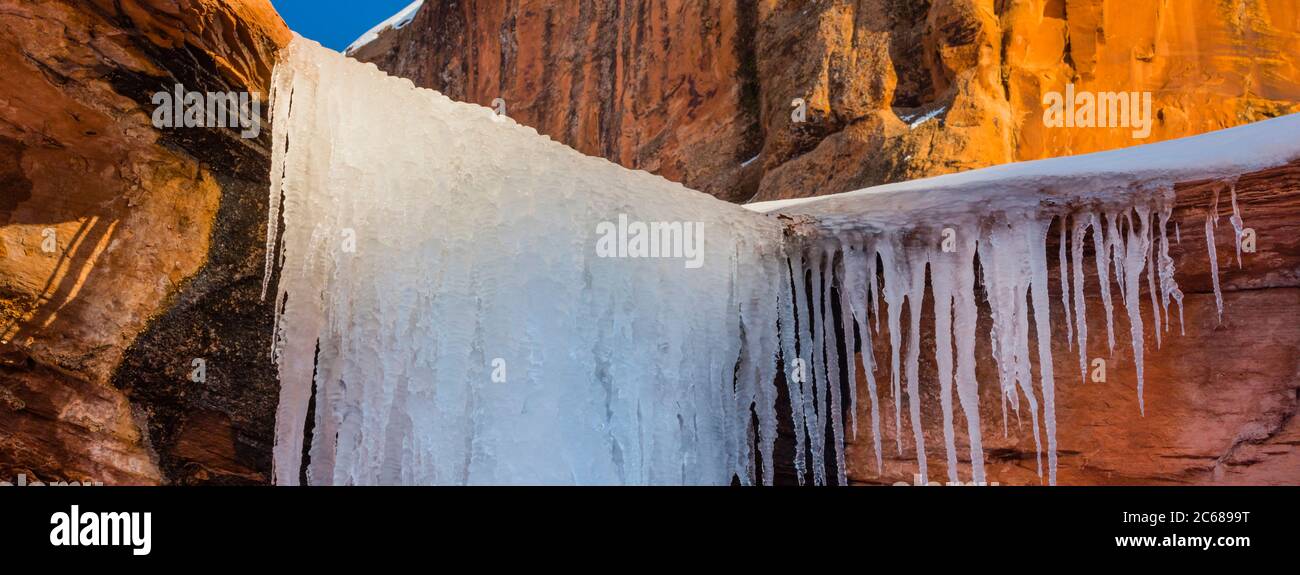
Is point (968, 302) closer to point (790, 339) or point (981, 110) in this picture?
point (790, 339)

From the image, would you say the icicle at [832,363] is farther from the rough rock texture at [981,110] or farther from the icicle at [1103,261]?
the icicle at [1103,261]

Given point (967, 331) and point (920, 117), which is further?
point (920, 117)

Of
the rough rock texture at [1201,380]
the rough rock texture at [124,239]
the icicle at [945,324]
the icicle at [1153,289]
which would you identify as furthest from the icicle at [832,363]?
the rough rock texture at [124,239]

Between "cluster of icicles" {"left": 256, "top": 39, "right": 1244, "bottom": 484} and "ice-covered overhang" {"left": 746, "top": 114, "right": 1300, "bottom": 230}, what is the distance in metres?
0.07

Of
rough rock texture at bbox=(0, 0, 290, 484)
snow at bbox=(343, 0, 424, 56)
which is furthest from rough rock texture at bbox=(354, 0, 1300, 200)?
snow at bbox=(343, 0, 424, 56)

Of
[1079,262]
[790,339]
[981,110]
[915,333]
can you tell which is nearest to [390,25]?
[981,110]

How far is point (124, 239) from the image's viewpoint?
470 cm

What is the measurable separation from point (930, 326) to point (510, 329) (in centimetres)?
238

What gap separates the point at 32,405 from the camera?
186 inches

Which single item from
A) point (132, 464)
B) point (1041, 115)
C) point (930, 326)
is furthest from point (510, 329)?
point (1041, 115)

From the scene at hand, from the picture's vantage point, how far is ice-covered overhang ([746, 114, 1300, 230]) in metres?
4.69

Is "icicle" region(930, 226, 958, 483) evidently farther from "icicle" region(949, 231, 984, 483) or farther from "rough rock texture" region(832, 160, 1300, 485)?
"rough rock texture" region(832, 160, 1300, 485)

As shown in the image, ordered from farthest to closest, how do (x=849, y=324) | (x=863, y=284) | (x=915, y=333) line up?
1. (x=849, y=324)
2. (x=863, y=284)
3. (x=915, y=333)

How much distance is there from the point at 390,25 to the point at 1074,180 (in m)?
15.5
